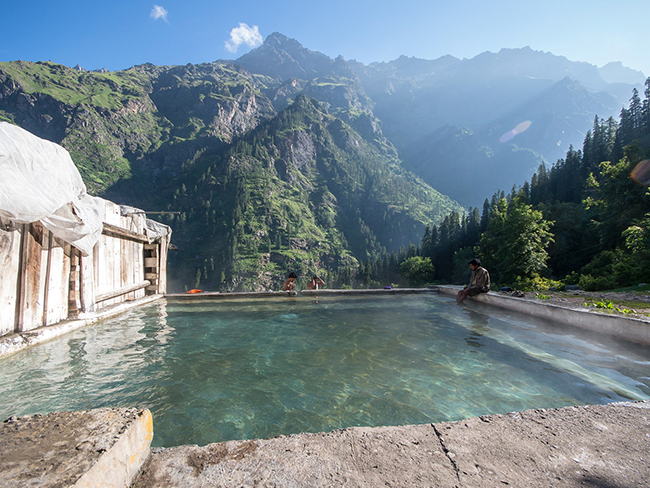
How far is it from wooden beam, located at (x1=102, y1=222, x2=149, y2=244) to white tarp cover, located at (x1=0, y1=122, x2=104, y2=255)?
1.91 meters

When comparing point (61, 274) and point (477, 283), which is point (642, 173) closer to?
point (477, 283)

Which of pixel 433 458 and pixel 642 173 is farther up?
pixel 642 173

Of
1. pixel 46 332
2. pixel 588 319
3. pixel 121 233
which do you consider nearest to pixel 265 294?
pixel 121 233

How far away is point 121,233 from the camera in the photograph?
9.64m

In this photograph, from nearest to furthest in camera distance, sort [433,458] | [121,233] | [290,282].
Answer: [433,458] → [121,233] → [290,282]

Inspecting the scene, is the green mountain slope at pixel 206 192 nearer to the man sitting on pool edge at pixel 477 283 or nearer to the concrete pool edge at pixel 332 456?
the man sitting on pool edge at pixel 477 283

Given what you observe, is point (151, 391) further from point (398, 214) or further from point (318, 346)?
point (398, 214)

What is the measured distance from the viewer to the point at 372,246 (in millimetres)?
183750

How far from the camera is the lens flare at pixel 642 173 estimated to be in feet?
79.4

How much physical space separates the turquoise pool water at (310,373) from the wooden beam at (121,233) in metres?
2.53

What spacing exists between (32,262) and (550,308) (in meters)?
11.7

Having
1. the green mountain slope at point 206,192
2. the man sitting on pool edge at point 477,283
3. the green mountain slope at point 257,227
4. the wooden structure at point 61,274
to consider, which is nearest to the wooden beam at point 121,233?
the wooden structure at point 61,274

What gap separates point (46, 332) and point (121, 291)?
4.11m

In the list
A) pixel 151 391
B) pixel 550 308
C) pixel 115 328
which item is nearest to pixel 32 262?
pixel 115 328
